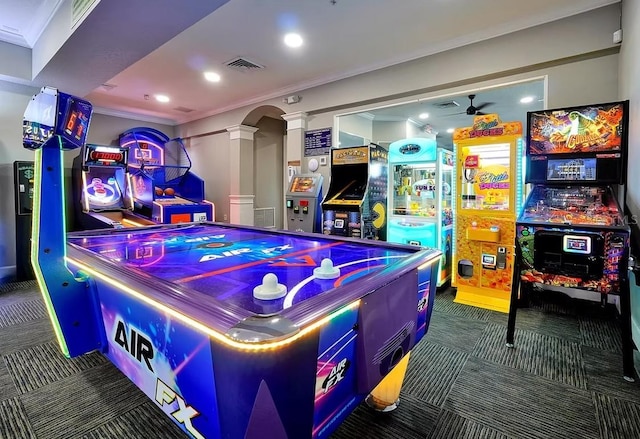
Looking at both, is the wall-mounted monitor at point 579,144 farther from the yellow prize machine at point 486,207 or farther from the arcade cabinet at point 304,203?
the arcade cabinet at point 304,203

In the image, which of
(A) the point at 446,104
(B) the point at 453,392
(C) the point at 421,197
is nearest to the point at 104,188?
(C) the point at 421,197

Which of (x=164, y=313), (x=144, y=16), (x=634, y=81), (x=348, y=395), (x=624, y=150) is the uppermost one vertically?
(x=144, y=16)

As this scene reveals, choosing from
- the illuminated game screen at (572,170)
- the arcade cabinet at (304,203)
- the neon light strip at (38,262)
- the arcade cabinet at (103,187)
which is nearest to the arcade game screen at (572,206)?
the illuminated game screen at (572,170)

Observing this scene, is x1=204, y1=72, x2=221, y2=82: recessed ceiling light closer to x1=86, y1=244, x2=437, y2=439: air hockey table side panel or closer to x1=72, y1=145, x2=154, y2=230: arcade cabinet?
x1=72, y1=145, x2=154, y2=230: arcade cabinet

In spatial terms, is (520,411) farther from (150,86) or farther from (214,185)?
(214,185)

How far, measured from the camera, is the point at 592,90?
294 cm

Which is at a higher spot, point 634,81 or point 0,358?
point 634,81

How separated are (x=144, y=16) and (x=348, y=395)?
2.93 m

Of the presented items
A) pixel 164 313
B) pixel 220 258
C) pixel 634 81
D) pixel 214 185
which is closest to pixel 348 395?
pixel 164 313

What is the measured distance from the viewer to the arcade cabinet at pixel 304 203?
4.32 metres

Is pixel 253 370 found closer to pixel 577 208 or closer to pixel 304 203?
pixel 577 208

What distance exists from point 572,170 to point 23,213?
5809mm

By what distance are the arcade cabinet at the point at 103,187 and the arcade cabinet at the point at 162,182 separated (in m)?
0.23

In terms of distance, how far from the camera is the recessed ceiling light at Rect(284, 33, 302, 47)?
138 inches
